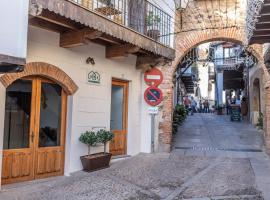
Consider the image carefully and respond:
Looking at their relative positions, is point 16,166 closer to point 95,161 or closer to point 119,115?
point 95,161

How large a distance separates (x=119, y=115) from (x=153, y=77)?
5.71ft

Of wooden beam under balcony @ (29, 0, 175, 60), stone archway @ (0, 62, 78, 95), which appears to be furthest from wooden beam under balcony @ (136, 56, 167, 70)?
stone archway @ (0, 62, 78, 95)

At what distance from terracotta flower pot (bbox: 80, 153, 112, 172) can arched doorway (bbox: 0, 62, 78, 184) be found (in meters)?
0.57

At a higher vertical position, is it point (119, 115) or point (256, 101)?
point (256, 101)

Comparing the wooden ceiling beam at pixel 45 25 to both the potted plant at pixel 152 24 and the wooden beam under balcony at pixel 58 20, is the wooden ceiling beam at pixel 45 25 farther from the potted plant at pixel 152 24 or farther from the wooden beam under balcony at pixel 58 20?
the potted plant at pixel 152 24

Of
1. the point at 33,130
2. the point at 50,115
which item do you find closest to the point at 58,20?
the point at 50,115

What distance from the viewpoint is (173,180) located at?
320 inches

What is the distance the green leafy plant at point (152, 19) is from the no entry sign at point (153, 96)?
2.11 meters

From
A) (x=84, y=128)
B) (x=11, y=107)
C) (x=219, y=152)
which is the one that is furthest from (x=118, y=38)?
(x=219, y=152)

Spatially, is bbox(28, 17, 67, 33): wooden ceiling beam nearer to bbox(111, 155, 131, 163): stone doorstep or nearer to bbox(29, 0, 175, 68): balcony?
bbox(29, 0, 175, 68): balcony

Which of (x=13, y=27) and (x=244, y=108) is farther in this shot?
(x=244, y=108)

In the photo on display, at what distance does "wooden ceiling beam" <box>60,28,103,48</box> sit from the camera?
816 centimetres

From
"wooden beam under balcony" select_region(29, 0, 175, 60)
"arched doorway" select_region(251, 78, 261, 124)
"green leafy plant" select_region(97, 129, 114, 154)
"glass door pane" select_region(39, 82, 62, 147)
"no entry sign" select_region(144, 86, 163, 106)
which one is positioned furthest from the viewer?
"arched doorway" select_region(251, 78, 261, 124)

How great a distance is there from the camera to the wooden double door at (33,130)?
24.6 ft
